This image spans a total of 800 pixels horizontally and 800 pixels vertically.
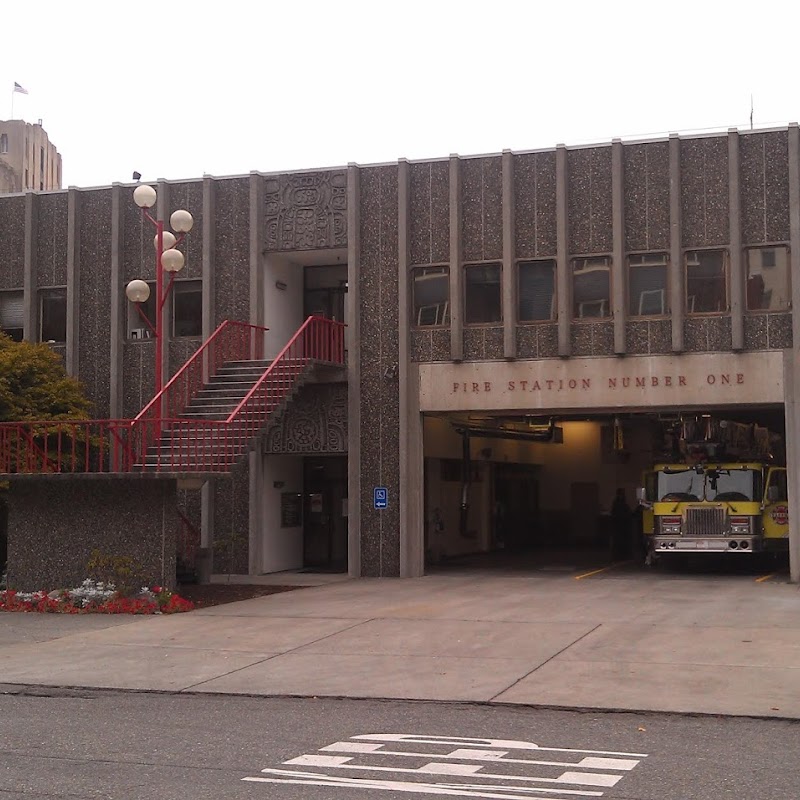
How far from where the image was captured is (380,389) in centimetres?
2328

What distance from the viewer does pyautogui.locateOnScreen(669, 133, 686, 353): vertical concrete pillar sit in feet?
70.7

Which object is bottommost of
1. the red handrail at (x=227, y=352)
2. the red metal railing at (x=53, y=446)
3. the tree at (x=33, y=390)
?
the red metal railing at (x=53, y=446)

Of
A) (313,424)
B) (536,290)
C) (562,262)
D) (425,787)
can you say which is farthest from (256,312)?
(425,787)

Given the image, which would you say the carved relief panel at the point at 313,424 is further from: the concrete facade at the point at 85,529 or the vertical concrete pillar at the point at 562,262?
the concrete facade at the point at 85,529

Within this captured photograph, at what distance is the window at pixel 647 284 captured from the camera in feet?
72.1

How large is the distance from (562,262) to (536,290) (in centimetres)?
79

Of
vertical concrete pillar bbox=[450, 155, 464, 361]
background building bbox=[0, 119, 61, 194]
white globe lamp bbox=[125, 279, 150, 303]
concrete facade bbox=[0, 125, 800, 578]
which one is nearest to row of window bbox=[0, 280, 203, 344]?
concrete facade bbox=[0, 125, 800, 578]

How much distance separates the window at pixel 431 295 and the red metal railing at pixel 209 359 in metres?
3.22

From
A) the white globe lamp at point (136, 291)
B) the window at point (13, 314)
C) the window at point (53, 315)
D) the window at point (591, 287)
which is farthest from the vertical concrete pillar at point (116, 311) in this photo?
the window at point (591, 287)

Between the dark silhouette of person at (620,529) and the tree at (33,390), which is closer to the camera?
the tree at (33,390)

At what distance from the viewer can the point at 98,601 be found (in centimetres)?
1816

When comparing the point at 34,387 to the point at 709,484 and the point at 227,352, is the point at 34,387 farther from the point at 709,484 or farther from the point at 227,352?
the point at 709,484

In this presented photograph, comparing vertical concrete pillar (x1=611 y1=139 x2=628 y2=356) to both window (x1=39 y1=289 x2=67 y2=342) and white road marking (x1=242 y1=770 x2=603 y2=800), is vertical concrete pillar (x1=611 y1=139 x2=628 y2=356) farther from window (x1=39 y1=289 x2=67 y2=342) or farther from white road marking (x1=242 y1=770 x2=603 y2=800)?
white road marking (x1=242 y1=770 x2=603 y2=800)

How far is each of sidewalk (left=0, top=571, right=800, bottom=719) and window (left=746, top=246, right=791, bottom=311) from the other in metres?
5.19
